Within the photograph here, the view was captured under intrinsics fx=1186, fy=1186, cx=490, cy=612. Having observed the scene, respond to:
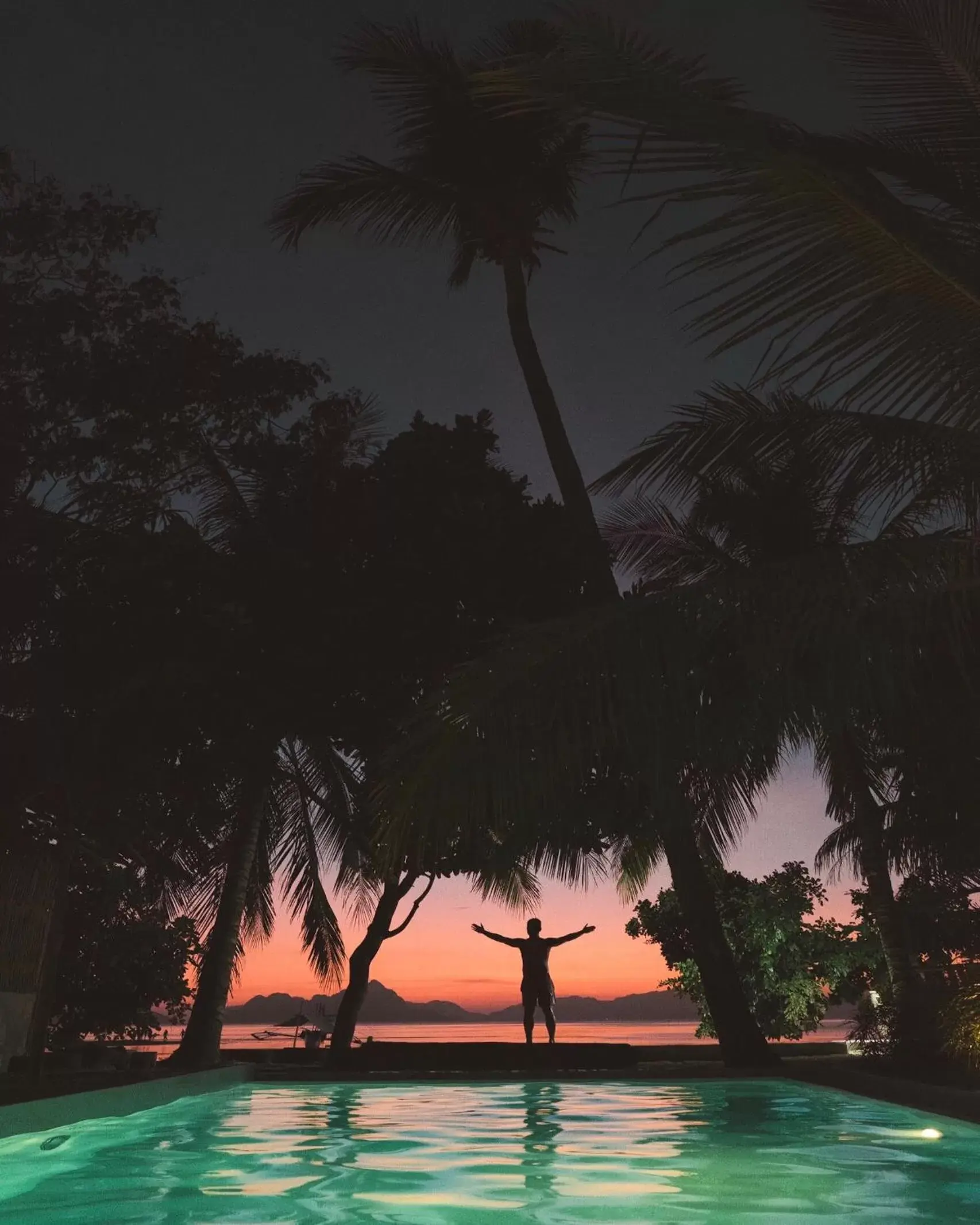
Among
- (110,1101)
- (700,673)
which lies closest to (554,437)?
(700,673)

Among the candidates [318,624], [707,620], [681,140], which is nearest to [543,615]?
[318,624]

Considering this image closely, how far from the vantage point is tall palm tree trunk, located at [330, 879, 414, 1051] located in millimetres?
15172

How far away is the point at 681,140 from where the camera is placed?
185 inches

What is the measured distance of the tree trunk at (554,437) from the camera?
13148 millimetres

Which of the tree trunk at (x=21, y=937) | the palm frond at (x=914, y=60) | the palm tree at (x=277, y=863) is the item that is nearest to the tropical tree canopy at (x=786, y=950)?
the palm tree at (x=277, y=863)

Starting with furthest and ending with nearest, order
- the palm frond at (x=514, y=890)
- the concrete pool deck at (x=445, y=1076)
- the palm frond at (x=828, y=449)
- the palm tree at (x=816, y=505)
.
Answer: the palm frond at (x=514, y=890) < the palm tree at (x=816, y=505) < the concrete pool deck at (x=445, y=1076) < the palm frond at (x=828, y=449)

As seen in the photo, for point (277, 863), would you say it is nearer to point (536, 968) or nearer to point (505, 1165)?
point (536, 968)

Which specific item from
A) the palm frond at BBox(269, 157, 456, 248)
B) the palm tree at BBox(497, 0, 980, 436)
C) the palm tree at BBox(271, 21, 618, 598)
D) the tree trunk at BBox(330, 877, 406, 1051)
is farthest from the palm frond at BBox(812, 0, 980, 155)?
the tree trunk at BBox(330, 877, 406, 1051)

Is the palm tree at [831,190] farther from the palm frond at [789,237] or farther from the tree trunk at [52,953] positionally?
the tree trunk at [52,953]

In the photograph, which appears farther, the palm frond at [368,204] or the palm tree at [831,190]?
the palm frond at [368,204]

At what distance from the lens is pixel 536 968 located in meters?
14.1

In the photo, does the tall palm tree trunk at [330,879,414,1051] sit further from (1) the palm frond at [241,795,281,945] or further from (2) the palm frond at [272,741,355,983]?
(1) the palm frond at [241,795,281,945]

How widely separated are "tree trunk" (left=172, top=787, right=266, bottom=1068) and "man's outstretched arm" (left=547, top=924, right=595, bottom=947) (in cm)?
371

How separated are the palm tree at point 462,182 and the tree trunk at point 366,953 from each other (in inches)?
225
